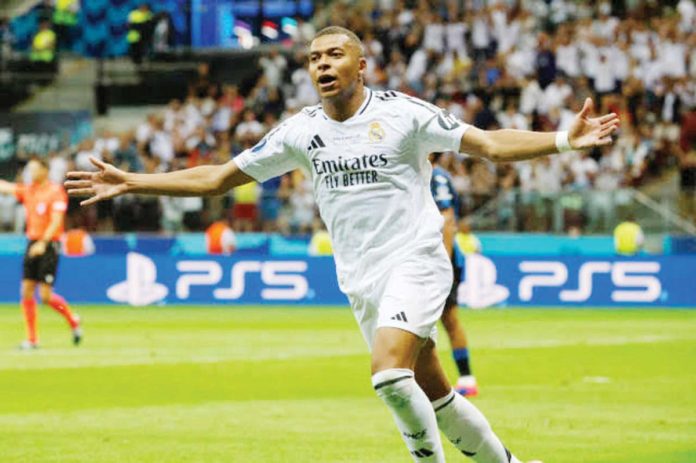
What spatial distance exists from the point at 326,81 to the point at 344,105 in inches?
6.8

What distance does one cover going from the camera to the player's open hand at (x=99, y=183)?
7762mm

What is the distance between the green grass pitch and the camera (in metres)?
10.4

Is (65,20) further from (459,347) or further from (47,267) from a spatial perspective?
(459,347)

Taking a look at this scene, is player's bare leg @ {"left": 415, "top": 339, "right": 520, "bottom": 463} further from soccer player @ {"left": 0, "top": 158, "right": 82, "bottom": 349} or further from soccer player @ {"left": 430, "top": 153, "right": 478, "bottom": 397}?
soccer player @ {"left": 0, "top": 158, "right": 82, "bottom": 349}

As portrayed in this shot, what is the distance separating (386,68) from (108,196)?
24.1 metres

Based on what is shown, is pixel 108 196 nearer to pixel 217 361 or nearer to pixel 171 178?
pixel 171 178

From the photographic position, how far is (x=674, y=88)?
2845 cm

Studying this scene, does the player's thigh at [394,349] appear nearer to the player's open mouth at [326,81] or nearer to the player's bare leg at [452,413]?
the player's bare leg at [452,413]

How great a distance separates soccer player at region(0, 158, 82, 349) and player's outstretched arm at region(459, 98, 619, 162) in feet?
38.8

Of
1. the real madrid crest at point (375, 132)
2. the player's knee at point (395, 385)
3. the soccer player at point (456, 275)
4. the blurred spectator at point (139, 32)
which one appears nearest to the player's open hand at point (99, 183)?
the real madrid crest at point (375, 132)

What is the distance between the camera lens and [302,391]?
13867 mm

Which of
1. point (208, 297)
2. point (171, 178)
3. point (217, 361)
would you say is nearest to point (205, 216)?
point (208, 297)

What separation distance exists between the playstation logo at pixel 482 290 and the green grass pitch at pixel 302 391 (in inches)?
85.6

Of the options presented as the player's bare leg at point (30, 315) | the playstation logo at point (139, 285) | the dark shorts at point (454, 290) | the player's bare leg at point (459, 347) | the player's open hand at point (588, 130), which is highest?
the player's open hand at point (588, 130)
